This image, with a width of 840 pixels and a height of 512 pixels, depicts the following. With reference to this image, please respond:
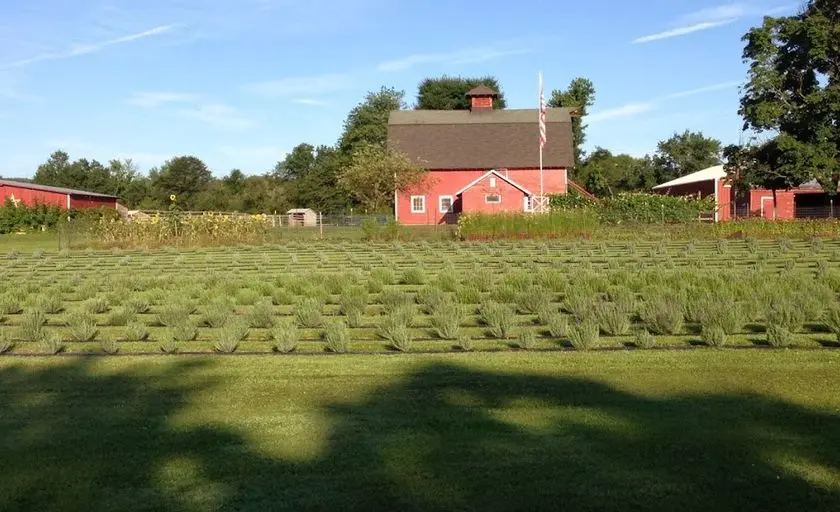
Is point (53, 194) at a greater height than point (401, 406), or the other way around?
point (53, 194)

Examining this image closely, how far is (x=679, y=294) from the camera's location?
1423 centimetres

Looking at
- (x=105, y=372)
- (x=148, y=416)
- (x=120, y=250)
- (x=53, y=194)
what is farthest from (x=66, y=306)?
(x=53, y=194)

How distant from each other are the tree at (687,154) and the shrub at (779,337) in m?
83.1

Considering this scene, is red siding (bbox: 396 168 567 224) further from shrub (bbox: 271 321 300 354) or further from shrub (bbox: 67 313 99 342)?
shrub (bbox: 271 321 300 354)

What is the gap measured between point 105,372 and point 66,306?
710cm

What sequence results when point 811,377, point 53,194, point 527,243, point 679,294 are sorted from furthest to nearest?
point 53,194
point 527,243
point 679,294
point 811,377

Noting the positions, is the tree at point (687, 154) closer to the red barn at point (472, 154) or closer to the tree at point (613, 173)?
the tree at point (613, 173)

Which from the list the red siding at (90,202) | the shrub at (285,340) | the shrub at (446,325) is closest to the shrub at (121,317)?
the shrub at (285,340)

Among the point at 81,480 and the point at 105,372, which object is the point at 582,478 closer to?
the point at 81,480

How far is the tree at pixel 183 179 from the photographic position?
95119 mm

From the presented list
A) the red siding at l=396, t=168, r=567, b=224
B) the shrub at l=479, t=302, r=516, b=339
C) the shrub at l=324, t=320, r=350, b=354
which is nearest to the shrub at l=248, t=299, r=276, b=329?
the shrub at l=324, t=320, r=350, b=354

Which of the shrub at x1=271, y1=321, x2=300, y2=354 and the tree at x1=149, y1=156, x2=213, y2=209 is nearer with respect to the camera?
the shrub at x1=271, y1=321, x2=300, y2=354

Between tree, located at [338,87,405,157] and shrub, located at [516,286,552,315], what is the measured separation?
6446cm

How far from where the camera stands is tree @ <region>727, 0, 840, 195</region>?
4138 centimetres
